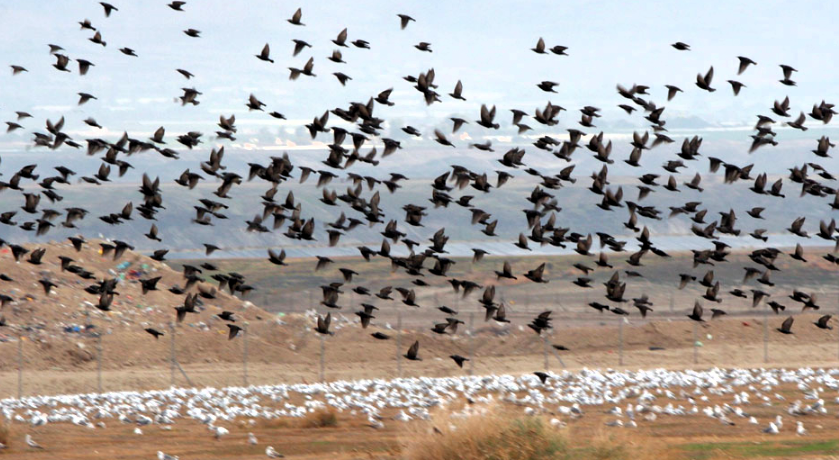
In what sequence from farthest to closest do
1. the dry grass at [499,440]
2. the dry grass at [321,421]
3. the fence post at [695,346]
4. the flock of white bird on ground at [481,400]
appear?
the fence post at [695,346] < the flock of white bird on ground at [481,400] < the dry grass at [321,421] < the dry grass at [499,440]

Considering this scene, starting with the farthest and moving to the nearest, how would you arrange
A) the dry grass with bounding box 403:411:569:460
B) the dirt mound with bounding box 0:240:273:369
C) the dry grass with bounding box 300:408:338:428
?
the dirt mound with bounding box 0:240:273:369 → the dry grass with bounding box 300:408:338:428 → the dry grass with bounding box 403:411:569:460

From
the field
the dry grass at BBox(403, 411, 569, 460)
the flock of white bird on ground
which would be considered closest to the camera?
the dry grass at BBox(403, 411, 569, 460)

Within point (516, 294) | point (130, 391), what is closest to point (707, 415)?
point (130, 391)

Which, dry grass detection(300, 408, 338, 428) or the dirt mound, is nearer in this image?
dry grass detection(300, 408, 338, 428)

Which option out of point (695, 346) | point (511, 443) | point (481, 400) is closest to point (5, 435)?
point (481, 400)

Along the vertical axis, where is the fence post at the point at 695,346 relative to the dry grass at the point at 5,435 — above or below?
below

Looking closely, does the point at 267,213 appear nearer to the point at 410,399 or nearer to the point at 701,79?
the point at 701,79

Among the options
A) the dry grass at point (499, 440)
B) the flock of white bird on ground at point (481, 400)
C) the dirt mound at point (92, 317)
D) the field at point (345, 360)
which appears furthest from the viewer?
the dirt mound at point (92, 317)

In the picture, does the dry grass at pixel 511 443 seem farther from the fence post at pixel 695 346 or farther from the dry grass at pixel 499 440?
the fence post at pixel 695 346

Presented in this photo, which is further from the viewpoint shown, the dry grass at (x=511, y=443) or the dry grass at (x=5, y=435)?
the dry grass at (x=5, y=435)

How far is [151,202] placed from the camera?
2675 cm

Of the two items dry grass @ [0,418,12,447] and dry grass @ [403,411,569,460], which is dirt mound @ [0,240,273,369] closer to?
dry grass @ [0,418,12,447]

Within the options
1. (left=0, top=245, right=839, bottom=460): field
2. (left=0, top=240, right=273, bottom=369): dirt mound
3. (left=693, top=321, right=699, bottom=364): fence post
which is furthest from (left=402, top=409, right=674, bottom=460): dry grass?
(left=693, top=321, right=699, bottom=364): fence post

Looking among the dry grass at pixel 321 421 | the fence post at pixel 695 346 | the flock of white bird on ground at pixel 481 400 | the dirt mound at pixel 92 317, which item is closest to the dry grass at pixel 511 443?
the flock of white bird on ground at pixel 481 400
